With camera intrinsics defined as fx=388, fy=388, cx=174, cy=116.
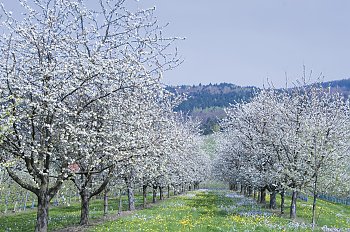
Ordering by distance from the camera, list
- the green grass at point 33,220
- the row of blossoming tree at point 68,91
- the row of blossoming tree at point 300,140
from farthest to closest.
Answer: the green grass at point 33,220
the row of blossoming tree at point 300,140
the row of blossoming tree at point 68,91

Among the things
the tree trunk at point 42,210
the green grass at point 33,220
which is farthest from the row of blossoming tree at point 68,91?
the green grass at point 33,220

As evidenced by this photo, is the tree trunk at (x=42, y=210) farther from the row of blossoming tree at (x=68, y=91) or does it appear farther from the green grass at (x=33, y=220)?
the green grass at (x=33, y=220)

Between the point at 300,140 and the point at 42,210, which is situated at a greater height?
the point at 300,140

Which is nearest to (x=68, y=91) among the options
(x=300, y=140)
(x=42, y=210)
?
(x=42, y=210)

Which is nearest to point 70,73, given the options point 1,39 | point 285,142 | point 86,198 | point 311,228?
point 1,39

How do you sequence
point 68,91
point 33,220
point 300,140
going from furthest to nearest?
point 33,220 < point 300,140 < point 68,91

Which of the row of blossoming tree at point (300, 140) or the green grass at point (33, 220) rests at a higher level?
the row of blossoming tree at point (300, 140)

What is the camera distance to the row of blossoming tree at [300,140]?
1040 inches

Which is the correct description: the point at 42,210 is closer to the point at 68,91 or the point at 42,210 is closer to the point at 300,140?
the point at 68,91

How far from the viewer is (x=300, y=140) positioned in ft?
93.6

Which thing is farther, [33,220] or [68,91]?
[33,220]

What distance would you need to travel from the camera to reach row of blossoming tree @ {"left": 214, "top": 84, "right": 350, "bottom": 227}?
1040 inches

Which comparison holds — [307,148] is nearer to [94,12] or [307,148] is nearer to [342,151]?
[342,151]

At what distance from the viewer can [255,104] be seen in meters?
43.1
